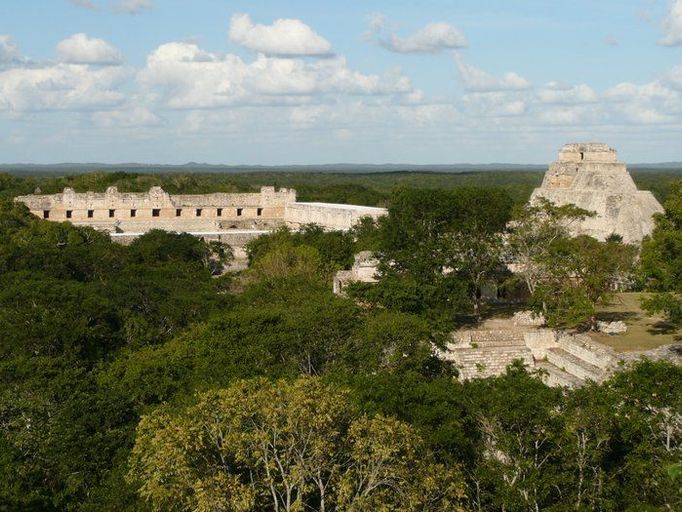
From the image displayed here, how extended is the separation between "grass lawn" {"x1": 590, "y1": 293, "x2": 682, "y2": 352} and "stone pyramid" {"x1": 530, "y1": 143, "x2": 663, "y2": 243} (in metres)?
4.50

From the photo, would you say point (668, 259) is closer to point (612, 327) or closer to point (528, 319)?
point (612, 327)

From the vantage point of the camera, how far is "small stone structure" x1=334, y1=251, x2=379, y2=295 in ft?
73.7

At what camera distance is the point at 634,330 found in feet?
60.2

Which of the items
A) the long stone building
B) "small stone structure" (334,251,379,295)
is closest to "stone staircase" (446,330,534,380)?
"small stone structure" (334,251,379,295)

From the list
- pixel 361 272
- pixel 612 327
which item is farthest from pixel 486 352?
pixel 361 272

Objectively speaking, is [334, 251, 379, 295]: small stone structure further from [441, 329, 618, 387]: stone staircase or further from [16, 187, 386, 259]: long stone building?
[16, 187, 386, 259]: long stone building

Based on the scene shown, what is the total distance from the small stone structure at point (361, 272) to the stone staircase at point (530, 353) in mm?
4484

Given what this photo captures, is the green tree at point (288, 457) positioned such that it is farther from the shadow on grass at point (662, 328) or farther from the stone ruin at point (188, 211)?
the stone ruin at point (188, 211)

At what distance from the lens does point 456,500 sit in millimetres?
10266

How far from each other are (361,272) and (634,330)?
6942 millimetres

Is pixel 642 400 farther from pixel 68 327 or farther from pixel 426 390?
pixel 68 327

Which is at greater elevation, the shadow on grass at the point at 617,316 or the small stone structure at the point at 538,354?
the shadow on grass at the point at 617,316

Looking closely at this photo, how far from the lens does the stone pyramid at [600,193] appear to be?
25.7 metres

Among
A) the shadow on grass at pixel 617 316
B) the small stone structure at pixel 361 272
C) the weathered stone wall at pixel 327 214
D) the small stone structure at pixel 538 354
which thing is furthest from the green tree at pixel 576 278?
the weathered stone wall at pixel 327 214
